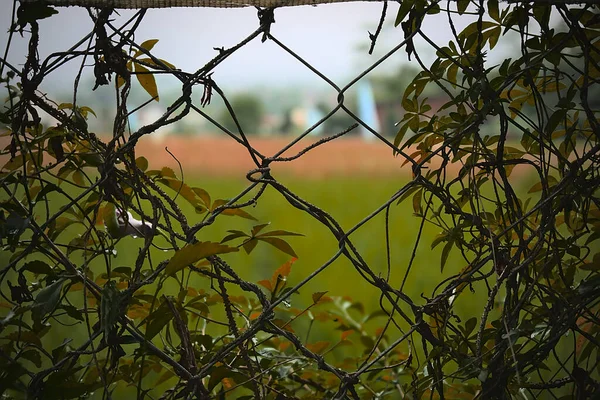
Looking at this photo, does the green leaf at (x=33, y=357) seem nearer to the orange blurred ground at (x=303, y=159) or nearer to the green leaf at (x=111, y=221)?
the green leaf at (x=111, y=221)

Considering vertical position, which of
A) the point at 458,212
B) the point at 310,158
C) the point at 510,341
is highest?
the point at 310,158

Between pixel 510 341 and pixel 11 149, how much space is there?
41 centimetres

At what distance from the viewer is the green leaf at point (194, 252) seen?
1.35ft

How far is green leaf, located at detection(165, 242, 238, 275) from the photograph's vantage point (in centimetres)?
41

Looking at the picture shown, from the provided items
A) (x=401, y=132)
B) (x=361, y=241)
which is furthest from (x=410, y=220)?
(x=401, y=132)

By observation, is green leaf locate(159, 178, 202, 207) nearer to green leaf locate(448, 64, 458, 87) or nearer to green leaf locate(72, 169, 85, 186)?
green leaf locate(72, 169, 85, 186)

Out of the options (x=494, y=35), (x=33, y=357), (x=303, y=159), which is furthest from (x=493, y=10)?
(x=303, y=159)

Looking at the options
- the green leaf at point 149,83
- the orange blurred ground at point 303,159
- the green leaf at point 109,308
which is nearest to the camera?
the green leaf at point 109,308

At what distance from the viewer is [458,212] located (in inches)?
20.7

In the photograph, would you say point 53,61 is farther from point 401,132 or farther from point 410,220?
point 410,220

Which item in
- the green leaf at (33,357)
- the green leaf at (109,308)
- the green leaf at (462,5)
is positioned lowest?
Answer: the green leaf at (109,308)

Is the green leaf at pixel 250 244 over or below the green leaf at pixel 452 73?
below

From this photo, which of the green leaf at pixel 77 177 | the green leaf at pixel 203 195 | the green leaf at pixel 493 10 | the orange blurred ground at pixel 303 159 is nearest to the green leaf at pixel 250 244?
the green leaf at pixel 203 195

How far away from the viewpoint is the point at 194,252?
41 centimetres
